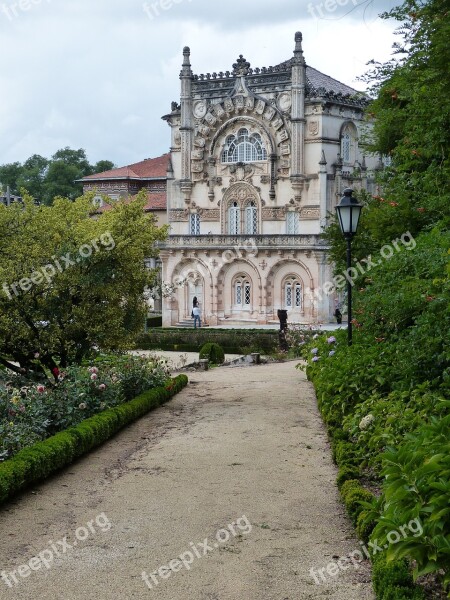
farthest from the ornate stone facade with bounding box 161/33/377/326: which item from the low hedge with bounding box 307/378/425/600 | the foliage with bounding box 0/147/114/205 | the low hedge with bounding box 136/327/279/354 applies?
→ the low hedge with bounding box 307/378/425/600

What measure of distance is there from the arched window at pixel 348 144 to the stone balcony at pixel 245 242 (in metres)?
4.93

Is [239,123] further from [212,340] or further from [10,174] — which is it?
[10,174]

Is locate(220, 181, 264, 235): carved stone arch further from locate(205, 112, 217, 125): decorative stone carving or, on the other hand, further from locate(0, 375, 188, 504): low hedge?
→ locate(0, 375, 188, 504): low hedge

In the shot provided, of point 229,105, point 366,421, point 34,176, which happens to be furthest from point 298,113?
point 34,176

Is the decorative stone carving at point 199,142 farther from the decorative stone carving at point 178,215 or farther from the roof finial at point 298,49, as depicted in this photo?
the roof finial at point 298,49

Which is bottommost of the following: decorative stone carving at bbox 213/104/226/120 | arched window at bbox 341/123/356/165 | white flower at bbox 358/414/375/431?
white flower at bbox 358/414/375/431

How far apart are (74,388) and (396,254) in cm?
580

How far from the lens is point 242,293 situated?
45250mm

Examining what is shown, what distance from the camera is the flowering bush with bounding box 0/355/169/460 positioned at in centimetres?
1234

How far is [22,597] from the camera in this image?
24.4 ft

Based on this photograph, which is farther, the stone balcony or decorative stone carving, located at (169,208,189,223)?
decorative stone carving, located at (169,208,189,223)

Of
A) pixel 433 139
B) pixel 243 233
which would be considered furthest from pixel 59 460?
pixel 243 233

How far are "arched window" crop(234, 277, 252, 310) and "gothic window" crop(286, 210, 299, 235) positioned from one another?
3437 millimetres

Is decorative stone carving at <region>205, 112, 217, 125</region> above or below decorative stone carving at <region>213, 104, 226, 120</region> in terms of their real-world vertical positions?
below
